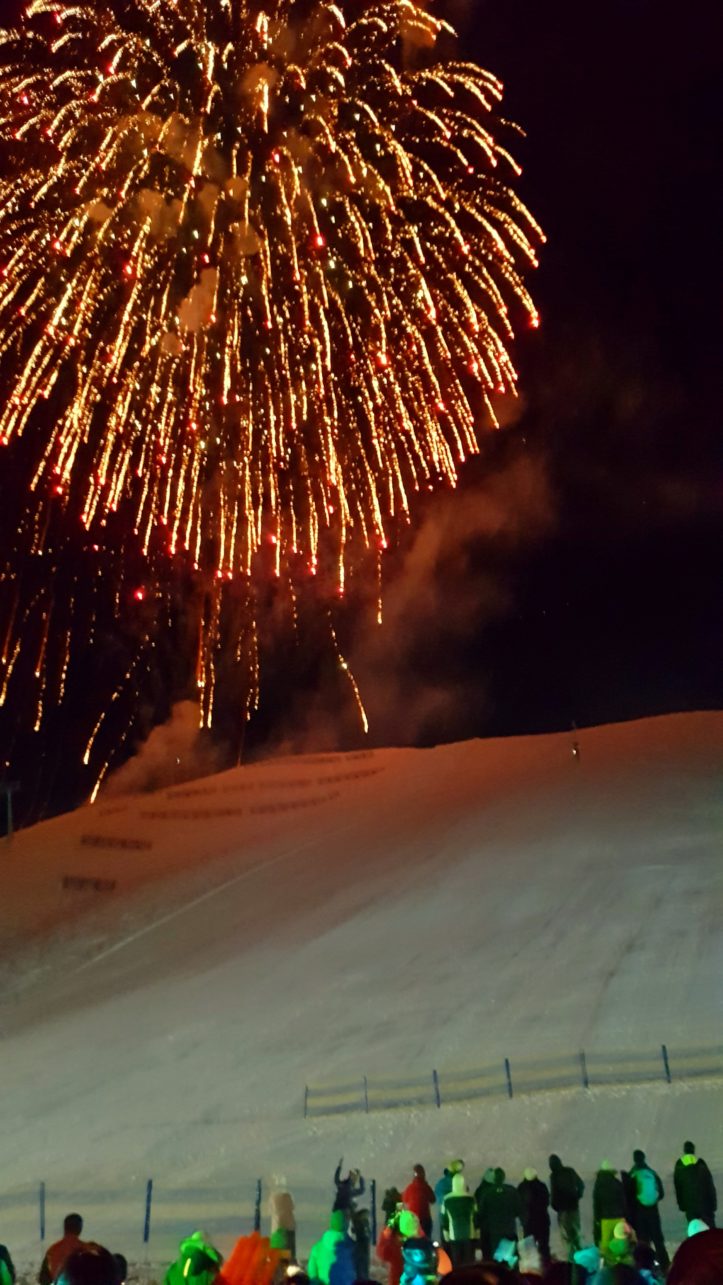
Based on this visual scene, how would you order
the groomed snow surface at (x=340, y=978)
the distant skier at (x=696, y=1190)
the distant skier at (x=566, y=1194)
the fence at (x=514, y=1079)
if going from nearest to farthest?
the distant skier at (x=696, y=1190) → the distant skier at (x=566, y=1194) → the groomed snow surface at (x=340, y=978) → the fence at (x=514, y=1079)

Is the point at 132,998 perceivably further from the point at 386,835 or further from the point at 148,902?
the point at 386,835

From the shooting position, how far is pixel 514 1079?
46.4ft

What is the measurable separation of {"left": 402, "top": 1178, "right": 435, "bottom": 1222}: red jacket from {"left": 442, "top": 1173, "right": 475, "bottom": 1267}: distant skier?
1.84ft

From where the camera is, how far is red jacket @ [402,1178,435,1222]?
32.3ft

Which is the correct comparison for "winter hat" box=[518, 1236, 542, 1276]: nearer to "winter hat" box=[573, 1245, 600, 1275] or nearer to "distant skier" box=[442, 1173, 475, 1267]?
"winter hat" box=[573, 1245, 600, 1275]

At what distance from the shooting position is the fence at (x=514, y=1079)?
45.1 ft

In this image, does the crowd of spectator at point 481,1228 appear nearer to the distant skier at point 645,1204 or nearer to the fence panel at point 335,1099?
the distant skier at point 645,1204

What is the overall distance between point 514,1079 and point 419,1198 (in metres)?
4.43

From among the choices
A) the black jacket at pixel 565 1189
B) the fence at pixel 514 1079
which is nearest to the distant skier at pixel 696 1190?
the black jacket at pixel 565 1189

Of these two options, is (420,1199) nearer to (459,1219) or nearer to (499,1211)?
(459,1219)

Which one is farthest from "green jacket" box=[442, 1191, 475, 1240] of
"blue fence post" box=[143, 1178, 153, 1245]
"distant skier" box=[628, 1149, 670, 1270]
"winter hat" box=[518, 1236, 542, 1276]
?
"blue fence post" box=[143, 1178, 153, 1245]

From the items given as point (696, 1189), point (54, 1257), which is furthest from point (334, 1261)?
point (696, 1189)

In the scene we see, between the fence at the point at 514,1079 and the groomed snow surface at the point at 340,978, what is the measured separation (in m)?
0.13

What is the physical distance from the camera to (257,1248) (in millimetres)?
7922
